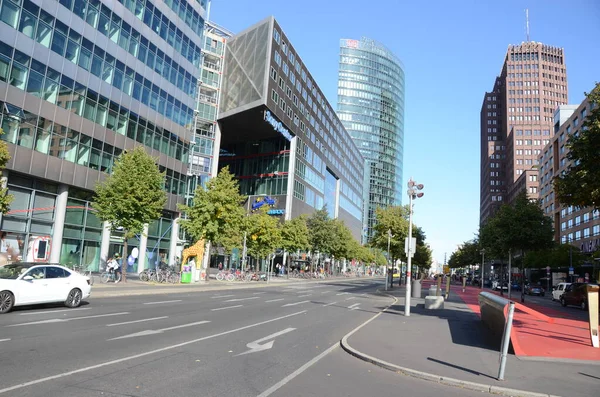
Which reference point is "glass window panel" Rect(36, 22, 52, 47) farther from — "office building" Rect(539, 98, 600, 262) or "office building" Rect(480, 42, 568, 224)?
"office building" Rect(480, 42, 568, 224)

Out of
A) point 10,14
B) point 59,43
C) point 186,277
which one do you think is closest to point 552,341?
point 186,277

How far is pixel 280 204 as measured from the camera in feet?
225

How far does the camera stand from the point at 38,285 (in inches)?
554

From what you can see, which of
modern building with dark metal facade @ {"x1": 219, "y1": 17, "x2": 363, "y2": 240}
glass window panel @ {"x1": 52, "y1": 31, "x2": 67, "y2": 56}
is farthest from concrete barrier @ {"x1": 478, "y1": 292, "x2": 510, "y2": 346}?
modern building with dark metal facade @ {"x1": 219, "y1": 17, "x2": 363, "y2": 240}

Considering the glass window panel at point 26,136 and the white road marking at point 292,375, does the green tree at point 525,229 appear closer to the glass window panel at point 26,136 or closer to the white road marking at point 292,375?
the white road marking at point 292,375

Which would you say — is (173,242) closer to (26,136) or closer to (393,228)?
(26,136)

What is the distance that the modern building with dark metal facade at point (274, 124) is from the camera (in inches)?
2368

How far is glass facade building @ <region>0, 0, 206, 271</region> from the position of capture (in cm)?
2862

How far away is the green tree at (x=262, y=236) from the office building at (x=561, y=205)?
42.1 m

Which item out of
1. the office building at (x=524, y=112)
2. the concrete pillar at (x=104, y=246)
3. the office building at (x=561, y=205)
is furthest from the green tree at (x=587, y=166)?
the office building at (x=524, y=112)

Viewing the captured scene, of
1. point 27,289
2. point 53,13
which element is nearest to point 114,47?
point 53,13

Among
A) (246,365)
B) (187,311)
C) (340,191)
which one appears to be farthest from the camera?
(340,191)

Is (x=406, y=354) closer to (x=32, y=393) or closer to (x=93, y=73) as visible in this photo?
(x=32, y=393)

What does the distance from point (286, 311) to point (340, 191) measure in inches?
3441
